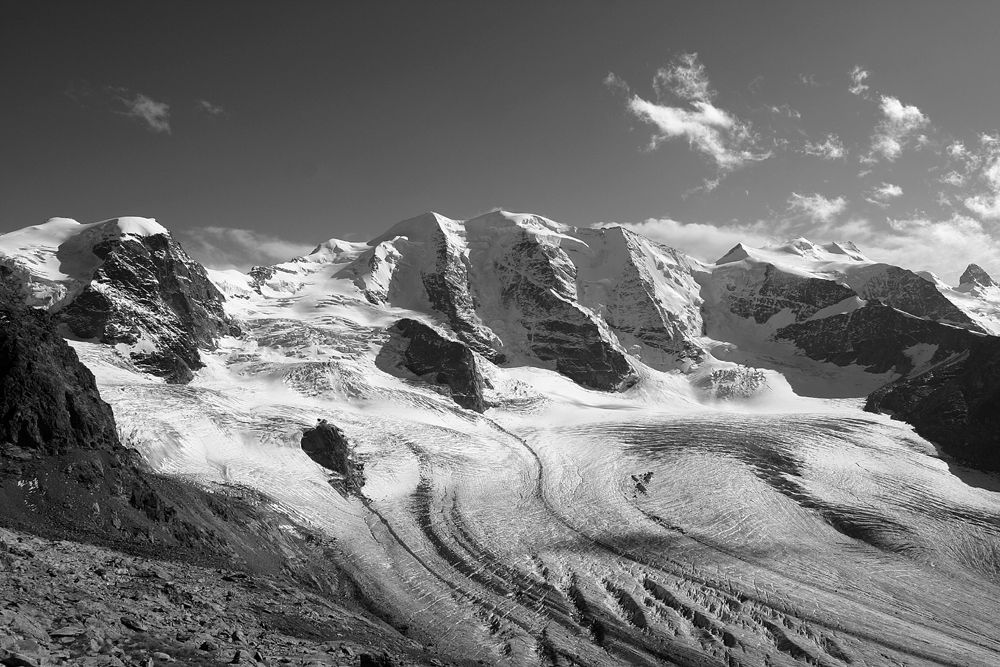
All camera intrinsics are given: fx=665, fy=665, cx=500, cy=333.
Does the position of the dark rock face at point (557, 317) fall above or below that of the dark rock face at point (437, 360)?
above

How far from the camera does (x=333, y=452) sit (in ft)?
242

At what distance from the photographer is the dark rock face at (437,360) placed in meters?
117

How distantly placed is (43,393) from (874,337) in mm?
164466

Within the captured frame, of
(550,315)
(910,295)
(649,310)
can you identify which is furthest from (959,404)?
(910,295)

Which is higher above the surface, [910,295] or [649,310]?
[910,295]

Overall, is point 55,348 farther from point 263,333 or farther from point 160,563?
point 263,333

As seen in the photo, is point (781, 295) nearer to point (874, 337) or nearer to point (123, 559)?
point (874, 337)

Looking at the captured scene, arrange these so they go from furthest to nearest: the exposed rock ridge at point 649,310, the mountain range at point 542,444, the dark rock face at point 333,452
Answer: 1. the exposed rock ridge at point 649,310
2. the dark rock face at point 333,452
3. the mountain range at point 542,444

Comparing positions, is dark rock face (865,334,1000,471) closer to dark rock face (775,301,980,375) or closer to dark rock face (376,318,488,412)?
dark rock face (775,301,980,375)

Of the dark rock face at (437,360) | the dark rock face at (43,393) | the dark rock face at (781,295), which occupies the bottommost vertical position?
the dark rock face at (43,393)

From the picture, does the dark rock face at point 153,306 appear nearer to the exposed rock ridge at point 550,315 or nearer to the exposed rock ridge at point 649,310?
the exposed rock ridge at point 550,315

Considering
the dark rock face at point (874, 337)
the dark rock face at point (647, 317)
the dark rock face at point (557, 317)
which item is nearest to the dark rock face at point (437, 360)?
the dark rock face at point (557, 317)

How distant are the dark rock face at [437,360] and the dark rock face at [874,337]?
298 ft

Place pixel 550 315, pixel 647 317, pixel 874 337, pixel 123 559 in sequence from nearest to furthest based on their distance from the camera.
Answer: pixel 123 559 → pixel 874 337 → pixel 550 315 → pixel 647 317
